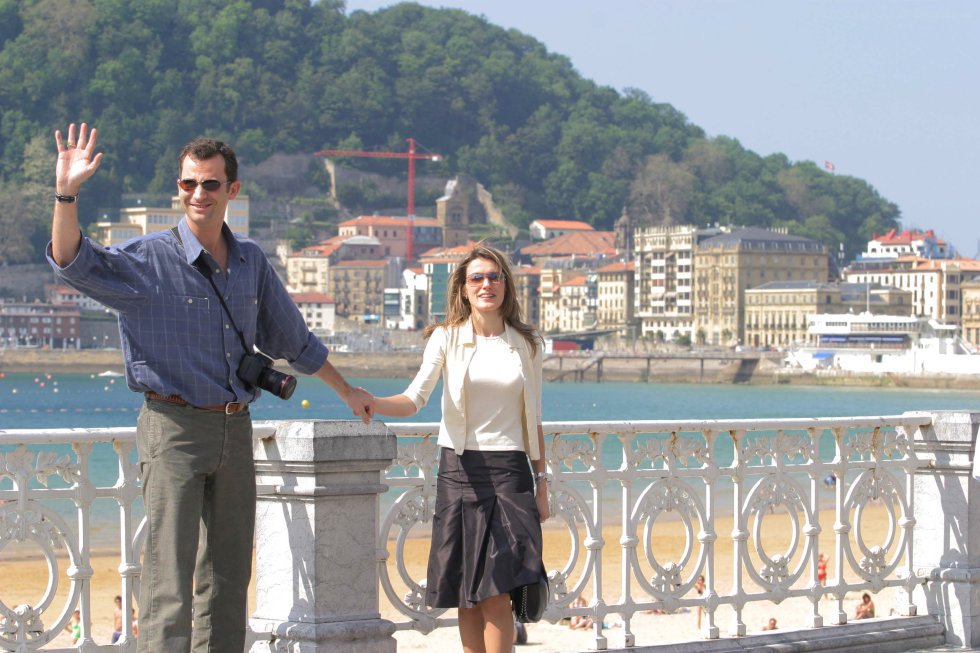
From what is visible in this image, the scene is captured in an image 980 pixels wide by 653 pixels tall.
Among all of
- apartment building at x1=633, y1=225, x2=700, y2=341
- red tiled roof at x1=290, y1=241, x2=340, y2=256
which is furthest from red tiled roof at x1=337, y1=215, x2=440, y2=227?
apartment building at x1=633, y1=225, x2=700, y2=341

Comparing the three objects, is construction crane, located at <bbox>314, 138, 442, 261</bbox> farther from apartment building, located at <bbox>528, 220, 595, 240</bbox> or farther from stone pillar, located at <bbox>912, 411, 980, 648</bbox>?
stone pillar, located at <bbox>912, 411, 980, 648</bbox>

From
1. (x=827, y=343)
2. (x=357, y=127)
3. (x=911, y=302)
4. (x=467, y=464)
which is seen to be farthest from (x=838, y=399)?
(x=357, y=127)

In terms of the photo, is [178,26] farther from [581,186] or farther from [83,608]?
[83,608]

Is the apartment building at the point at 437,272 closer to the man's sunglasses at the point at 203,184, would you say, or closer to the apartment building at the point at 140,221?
the apartment building at the point at 140,221

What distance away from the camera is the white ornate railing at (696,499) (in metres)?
4.82

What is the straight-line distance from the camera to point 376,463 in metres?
4.42

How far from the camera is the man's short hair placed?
3799 mm

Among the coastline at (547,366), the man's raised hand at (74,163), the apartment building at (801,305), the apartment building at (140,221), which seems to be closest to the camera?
the man's raised hand at (74,163)

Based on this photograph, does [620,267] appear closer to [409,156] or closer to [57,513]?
[409,156]

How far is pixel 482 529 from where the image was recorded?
14.3 ft

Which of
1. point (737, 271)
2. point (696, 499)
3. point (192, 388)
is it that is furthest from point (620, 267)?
point (192, 388)

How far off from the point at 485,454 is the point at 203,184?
1.10 metres

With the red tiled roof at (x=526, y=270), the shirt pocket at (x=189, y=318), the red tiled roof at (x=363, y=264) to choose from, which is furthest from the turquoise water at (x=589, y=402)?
the shirt pocket at (x=189, y=318)

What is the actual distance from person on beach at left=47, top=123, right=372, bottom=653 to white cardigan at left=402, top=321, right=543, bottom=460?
0.66 m
